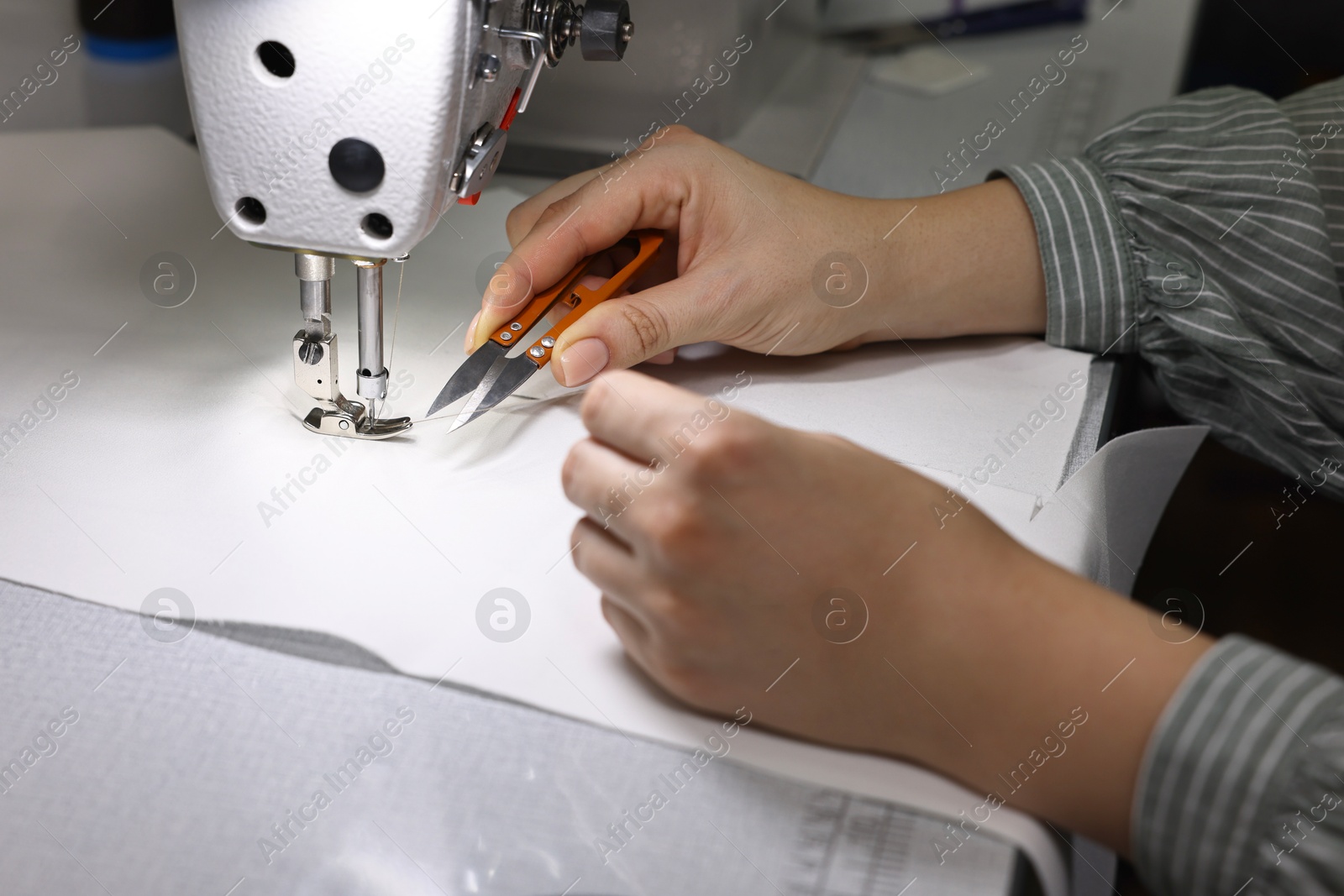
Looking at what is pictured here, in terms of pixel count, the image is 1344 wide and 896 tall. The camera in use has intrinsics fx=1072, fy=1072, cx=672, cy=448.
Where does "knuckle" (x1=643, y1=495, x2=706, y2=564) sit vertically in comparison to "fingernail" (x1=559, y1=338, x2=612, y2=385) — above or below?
above

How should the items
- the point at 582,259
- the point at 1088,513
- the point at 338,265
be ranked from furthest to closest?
the point at 338,265, the point at 582,259, the point at 1088,513

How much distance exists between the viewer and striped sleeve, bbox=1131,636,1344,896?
0.42m

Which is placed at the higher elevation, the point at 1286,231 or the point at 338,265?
the point at 1286,231

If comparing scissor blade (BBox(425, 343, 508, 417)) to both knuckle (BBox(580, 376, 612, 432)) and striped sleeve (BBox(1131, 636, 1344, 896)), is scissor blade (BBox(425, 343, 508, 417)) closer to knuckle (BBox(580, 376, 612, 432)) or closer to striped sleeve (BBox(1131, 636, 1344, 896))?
knuckle (BBox(580, 376, 612, 432))

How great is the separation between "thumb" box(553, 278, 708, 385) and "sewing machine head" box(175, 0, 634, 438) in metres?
0.12

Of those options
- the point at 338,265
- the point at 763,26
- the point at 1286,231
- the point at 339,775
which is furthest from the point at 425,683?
the point at 763,26

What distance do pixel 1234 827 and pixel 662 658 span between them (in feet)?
0.81

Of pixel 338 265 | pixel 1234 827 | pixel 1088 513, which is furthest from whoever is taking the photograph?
pixel 338 265

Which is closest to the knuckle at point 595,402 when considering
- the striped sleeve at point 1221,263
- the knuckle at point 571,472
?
the knuckle at point 571,472

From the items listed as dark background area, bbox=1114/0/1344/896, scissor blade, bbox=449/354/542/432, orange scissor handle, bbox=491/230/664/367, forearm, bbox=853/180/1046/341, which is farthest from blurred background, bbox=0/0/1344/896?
scissor blade, bbox=449/354/542/432

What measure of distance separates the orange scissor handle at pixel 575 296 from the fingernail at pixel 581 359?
22 millimetres

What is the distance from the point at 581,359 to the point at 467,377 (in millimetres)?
77

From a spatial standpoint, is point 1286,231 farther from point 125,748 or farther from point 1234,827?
point 125,748

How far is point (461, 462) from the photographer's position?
2.22 ft
